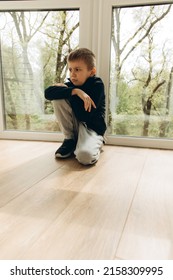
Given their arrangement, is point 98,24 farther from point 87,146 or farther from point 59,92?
point 87,146

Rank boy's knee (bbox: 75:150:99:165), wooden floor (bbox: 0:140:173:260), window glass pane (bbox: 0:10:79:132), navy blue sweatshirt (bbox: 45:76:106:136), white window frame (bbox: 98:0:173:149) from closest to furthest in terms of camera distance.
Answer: wooden floor (bbox: 0:140:173:260) < boy's knee (bbox: 75:150:99:165) < navy blue sweatshirt (bbox: 45:76:106:136) < white window frame (bbox: 98:0:173:149) < window glass pane (bbox: 0:10:79:132)

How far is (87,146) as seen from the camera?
115 cm

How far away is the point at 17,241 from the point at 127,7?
52.6 inches

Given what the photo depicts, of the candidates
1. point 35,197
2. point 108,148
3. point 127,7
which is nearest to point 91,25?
point 127,7

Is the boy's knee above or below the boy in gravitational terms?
below

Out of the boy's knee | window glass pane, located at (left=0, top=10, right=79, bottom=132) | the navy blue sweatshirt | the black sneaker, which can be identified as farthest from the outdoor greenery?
the boy's knee

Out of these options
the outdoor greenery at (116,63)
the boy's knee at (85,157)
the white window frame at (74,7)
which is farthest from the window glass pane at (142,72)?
the boy's knee at (85,157)

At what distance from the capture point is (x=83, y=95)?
1.15 meters

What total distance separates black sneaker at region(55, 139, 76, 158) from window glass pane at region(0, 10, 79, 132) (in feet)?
1.09

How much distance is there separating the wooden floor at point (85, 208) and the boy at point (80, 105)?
111 millimetres

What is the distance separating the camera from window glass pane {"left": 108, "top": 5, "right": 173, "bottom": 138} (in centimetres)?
133

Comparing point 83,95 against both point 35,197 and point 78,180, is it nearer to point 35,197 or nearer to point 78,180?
point 78,180

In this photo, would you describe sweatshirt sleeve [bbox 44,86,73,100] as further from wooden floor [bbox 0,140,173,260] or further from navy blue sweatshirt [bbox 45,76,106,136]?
wooden floor [bbox 0,140,173,260]

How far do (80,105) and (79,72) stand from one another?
176 mm
